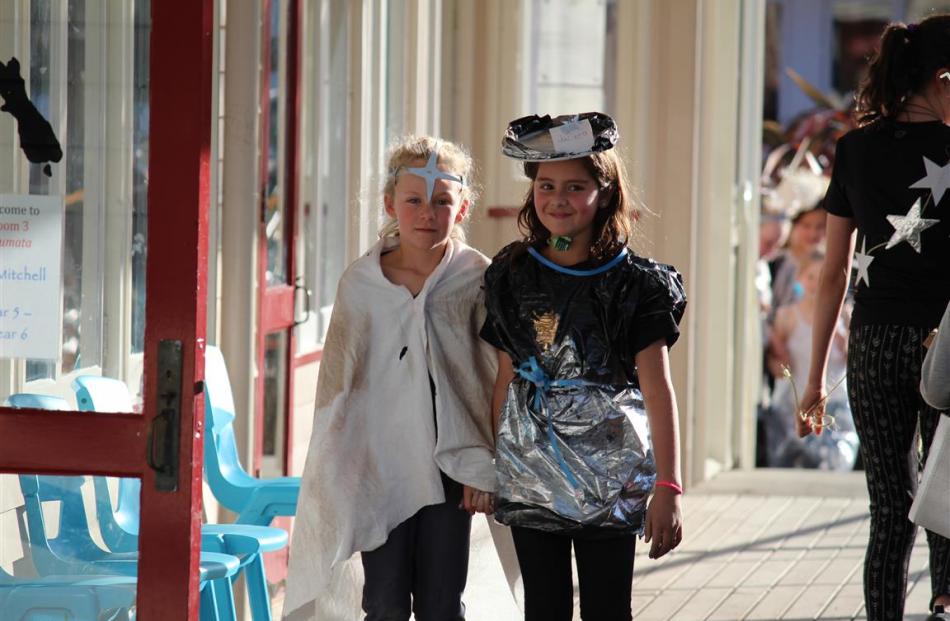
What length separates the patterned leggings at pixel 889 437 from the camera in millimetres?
3398

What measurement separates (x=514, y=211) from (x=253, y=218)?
2.83m

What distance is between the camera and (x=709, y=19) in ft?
23.1

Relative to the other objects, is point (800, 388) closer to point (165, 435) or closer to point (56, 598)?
point (56, 598)

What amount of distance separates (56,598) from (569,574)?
964mm

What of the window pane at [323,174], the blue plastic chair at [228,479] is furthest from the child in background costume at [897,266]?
the window pane at [323,174]

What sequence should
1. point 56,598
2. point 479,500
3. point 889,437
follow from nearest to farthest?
1. point 56,598
2. point 479,500
3. point 889,437

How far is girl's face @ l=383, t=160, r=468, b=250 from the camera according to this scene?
3029mm

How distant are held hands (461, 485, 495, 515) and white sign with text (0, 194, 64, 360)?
88 centimetres

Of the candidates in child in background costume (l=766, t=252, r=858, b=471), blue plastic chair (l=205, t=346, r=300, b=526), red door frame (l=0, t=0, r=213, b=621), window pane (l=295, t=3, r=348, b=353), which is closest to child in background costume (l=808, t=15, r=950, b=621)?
blue plastic chair (l=205, t=346, r=300, b=526)

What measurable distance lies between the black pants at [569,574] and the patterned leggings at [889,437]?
807mm

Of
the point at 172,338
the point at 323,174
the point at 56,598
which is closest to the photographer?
the point at 172,338

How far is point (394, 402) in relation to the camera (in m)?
3.07

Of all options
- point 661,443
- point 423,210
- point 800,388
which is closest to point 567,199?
point 423,210

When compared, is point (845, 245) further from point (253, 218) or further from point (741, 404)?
point (741, 404)
